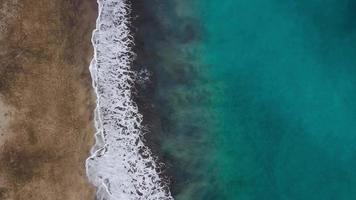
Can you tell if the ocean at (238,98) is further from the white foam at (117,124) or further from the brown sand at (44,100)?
the brown sand at (44,100)

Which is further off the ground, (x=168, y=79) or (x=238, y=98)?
(x=238, y=98)

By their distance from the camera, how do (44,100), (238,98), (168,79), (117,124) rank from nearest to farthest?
1. (44,100)
2. (117,124)
3. (168,79)
4. (238,98)

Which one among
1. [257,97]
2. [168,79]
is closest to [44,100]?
[168,79]

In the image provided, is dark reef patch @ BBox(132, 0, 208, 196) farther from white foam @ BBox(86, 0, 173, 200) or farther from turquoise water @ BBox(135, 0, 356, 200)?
white foam @ BBox(86, 0, 173, 200)

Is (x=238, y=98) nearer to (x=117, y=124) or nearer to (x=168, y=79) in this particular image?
(x=168, y=79)

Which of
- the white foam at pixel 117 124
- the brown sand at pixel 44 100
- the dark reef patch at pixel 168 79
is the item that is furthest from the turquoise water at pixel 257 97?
the brown sand at pixel 44 100
